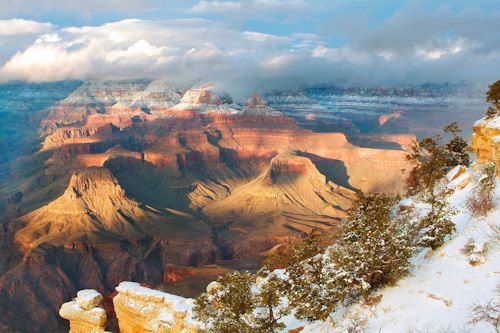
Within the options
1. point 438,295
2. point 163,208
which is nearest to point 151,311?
point 438,295

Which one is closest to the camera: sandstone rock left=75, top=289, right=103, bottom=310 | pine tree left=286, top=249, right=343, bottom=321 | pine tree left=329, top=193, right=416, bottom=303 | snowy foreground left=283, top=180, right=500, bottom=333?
snowy foreground left=283, top=180, right=500, bottom=333

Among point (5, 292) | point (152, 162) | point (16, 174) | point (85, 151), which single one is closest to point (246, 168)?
point (152, 162)

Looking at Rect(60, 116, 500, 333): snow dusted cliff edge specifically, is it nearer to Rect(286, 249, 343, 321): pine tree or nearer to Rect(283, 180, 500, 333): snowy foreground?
Rect(283, 180, 500, 333): snowy foreground

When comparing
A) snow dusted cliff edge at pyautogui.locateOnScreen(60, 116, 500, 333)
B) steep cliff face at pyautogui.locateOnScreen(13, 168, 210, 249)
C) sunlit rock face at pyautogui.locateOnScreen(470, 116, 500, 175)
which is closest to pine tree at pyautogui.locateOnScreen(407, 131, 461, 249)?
snow dusted cliff edge at pyautogui.locateOnScreen(60, 116, 500, 333)

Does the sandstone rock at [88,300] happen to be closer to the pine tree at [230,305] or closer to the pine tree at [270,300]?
the pine tree at [230,305]

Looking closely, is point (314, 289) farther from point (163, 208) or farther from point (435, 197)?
point (163, 208)

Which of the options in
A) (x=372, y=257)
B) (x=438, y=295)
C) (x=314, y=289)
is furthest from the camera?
(x=314, y=289)

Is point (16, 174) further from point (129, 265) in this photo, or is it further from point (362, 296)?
point (362, 296)
